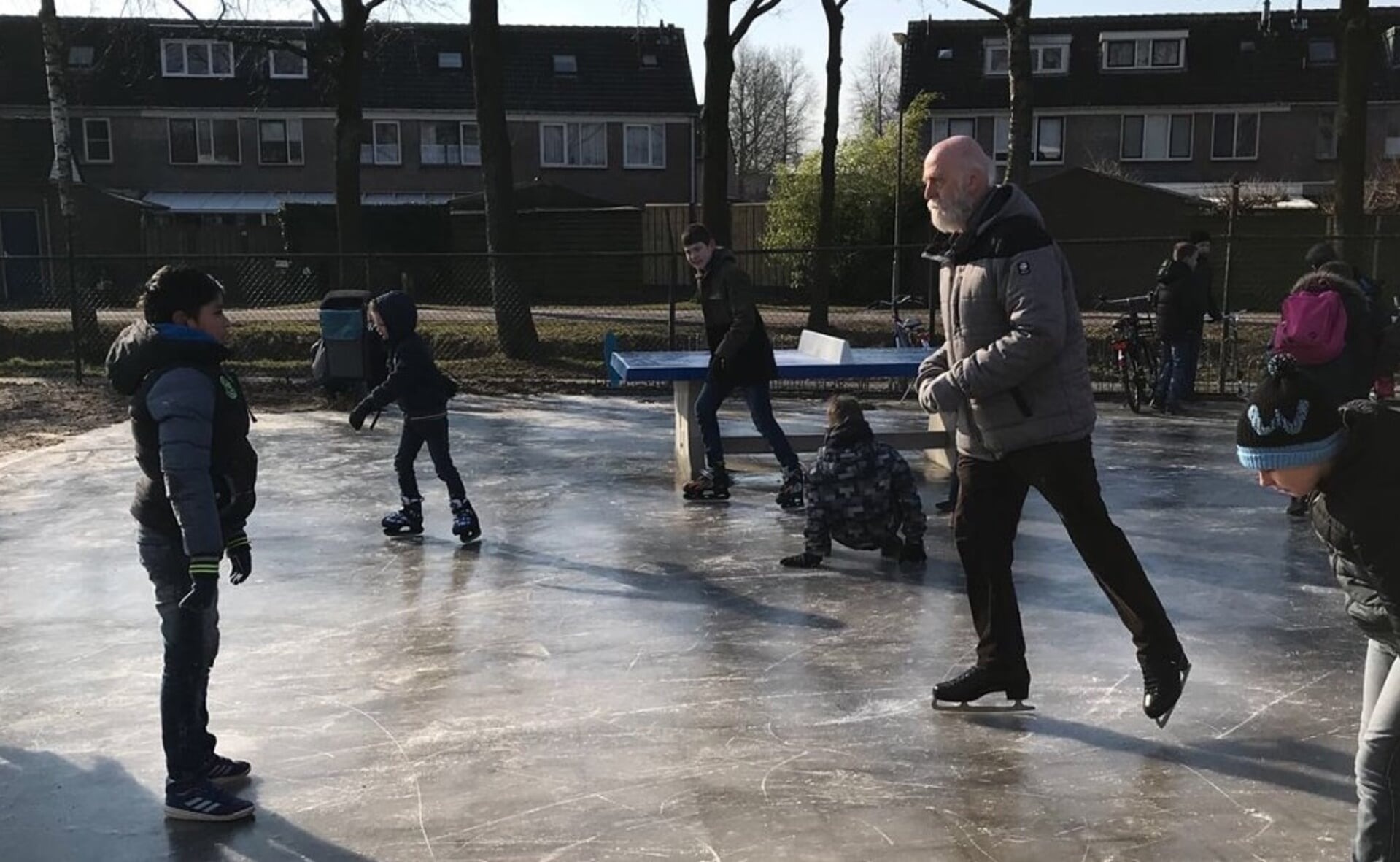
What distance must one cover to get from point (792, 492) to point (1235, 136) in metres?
37.4

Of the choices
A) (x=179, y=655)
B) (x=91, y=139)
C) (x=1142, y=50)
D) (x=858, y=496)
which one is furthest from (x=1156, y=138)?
(x=179, y=655)

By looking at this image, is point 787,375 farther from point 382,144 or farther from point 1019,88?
point 382,144

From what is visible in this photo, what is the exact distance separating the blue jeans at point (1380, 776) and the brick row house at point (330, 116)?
38.2 metres

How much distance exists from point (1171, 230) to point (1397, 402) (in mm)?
17258

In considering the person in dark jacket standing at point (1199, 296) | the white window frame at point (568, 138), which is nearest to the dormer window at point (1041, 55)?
the white window frame at point (568, 138)

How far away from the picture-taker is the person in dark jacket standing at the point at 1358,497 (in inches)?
109

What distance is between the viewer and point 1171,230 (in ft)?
96.6

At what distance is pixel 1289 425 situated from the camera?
2.84 metres

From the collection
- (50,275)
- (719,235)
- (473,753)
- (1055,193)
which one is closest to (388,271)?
(50,275)

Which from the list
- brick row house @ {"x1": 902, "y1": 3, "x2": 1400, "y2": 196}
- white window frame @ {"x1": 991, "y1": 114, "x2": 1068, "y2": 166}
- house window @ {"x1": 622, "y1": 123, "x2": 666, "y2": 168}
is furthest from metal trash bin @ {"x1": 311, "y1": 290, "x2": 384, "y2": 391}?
white window frame @ {"x1": 991, "y1": 114, "x2": 1068, "y2": 166}

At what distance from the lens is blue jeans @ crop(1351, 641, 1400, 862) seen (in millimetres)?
A: 2914

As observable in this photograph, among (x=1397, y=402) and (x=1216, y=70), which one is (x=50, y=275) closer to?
(x=1397, y=402)

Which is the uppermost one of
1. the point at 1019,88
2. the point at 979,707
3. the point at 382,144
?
the point at 382,144

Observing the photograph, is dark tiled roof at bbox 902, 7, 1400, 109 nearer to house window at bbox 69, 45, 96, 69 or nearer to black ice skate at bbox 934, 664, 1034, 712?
house window at bbox 69, 45, 96, 69
